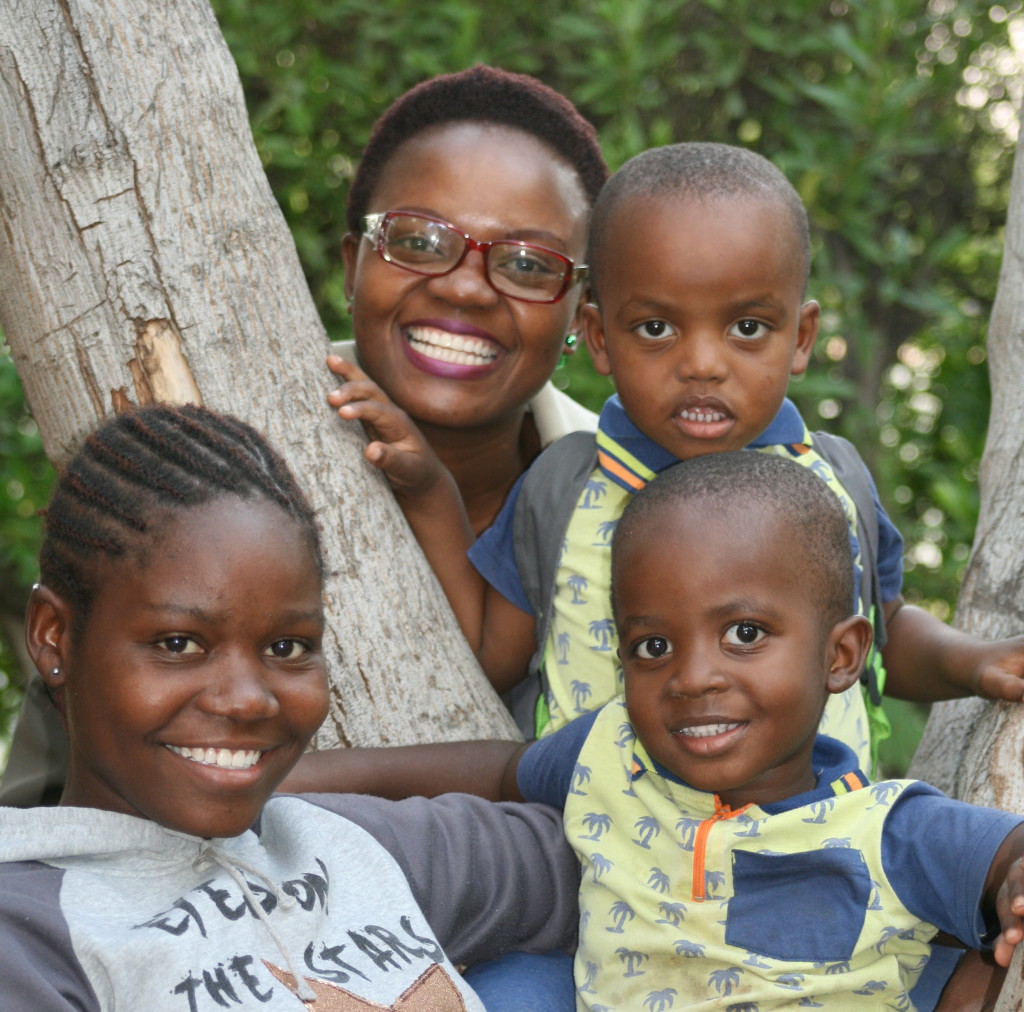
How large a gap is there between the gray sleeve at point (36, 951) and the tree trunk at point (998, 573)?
4.73ft

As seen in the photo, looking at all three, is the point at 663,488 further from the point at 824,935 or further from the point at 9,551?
the point at 9,551

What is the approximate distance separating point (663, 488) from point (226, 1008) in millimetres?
1018

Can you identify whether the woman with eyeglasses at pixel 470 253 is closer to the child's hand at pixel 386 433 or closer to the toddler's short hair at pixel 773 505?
the child's hand at pixel 386 433

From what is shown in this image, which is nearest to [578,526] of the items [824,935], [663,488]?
[663,488]

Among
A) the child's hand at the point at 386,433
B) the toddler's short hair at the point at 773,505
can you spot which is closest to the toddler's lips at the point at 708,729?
the toddler's short hair at the point at 773,505

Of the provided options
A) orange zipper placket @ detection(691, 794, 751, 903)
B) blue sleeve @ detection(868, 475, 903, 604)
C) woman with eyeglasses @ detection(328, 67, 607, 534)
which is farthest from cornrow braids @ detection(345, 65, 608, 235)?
orange zipper placket @ detection(691, 794, 751, 903)

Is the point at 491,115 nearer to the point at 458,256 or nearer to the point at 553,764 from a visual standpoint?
the point at 458,256

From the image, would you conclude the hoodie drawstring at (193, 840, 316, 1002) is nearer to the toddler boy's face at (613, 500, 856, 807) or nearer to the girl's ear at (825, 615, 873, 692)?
the toddler boy's face at (613, 500, 856, 807)

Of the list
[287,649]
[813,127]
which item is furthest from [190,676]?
[813,127]

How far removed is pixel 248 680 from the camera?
1.64m

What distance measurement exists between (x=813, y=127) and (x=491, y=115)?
2304mm

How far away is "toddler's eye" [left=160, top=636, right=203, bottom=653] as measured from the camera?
1630 mm

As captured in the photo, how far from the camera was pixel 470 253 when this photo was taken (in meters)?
2.82

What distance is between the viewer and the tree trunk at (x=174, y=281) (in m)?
2.21
